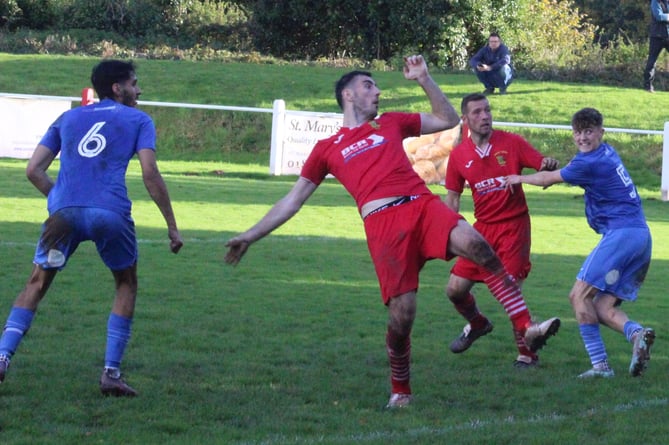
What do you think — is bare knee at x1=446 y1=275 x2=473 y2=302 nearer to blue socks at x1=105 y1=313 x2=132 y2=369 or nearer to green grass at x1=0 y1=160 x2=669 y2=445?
green grass at x1=0 y1=160 x2=669 y2=445

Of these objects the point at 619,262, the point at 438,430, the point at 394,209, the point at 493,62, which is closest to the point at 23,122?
the point at 493,62

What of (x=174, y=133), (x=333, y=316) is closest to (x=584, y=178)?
(x=333, y=316)

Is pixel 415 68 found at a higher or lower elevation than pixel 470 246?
higher

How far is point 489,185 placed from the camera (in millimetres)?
8062

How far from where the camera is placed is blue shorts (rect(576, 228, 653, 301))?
24.3 ft

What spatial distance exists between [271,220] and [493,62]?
73.1 feet

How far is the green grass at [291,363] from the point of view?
6.10 m

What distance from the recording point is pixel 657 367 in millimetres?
7918

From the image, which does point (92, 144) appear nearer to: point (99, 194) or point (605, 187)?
point (99, 194)

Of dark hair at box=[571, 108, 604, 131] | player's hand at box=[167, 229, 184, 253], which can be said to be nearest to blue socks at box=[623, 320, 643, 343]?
dark hair at box=[571, 108, 604, 131]

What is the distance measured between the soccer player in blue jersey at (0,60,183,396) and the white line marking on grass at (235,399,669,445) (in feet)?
4.41

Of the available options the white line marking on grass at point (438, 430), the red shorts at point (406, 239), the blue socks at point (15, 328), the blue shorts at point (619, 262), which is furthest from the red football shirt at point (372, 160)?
the blue socks at point (15, 328)

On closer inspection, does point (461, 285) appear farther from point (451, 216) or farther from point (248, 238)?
A: point (248, 238)

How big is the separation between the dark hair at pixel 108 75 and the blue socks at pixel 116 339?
1.37 meters
